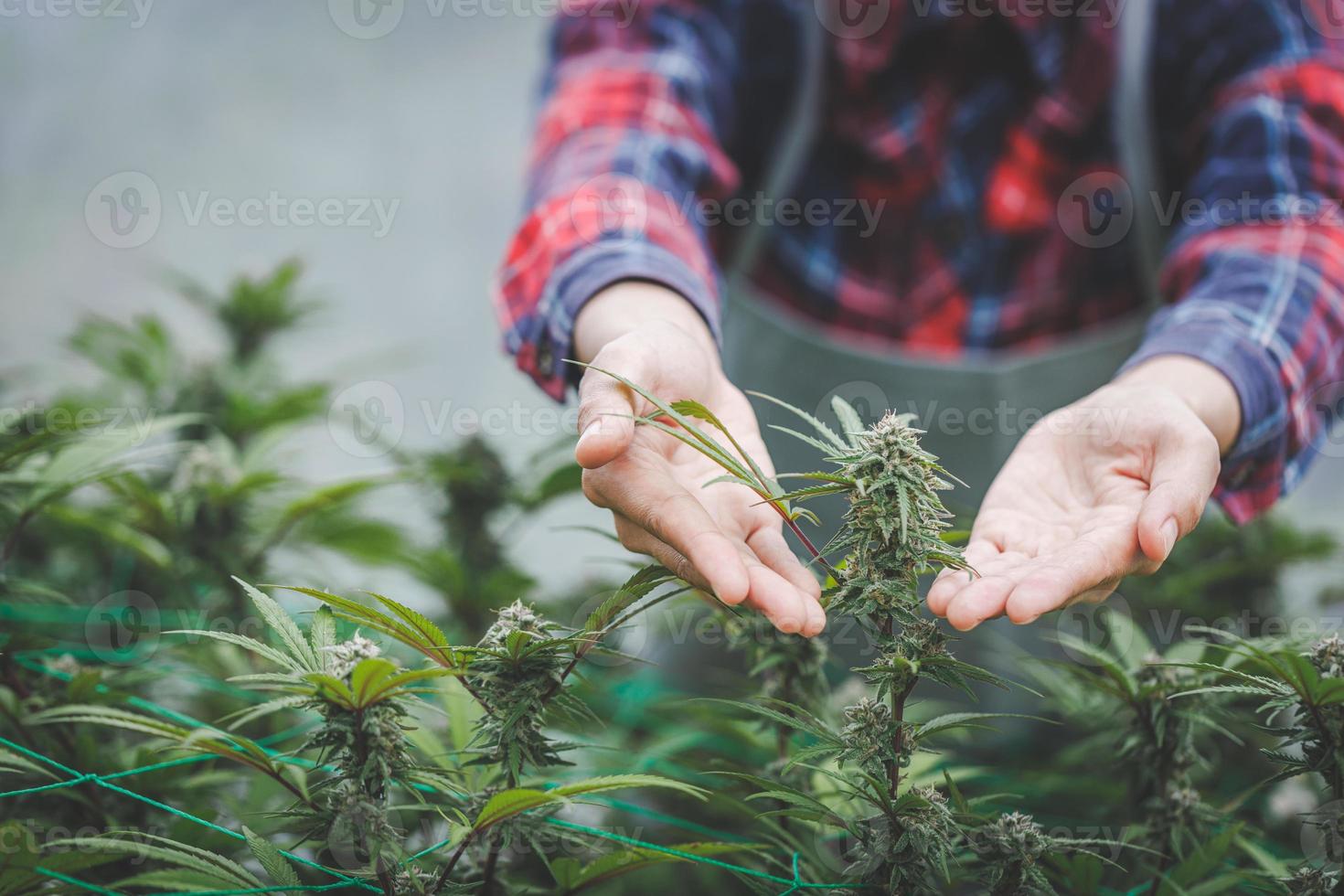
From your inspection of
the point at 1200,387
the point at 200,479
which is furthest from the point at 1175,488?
the point at 200,479

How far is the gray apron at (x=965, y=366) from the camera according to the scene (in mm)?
1467

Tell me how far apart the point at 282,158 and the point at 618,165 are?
3023 millimetres

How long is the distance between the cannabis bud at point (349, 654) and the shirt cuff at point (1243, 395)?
854 millimetres

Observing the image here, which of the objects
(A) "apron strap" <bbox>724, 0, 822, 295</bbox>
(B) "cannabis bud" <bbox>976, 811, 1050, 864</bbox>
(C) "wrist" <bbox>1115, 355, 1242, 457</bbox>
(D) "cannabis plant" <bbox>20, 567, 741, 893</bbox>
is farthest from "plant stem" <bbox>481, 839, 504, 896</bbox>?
(A) "apron strap" <bbox>724, 0, 822, 295</bbox>

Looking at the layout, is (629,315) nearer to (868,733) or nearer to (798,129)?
(868,733)

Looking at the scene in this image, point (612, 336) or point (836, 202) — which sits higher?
point (836, 202)

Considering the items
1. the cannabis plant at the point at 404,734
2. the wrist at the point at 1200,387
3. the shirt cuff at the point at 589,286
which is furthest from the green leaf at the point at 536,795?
the wrist at the point at 1200,387

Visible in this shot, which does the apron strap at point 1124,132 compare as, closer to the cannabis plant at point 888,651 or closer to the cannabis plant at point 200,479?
the cannabis plant at point 200,479

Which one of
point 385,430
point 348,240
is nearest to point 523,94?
point 348,240

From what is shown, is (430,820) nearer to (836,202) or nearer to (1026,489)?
(1026,489)

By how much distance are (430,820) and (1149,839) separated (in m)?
0.64

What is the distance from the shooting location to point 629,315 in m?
0.99

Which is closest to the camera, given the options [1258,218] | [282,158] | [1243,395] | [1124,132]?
[1243,395]

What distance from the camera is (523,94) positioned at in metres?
3.94
